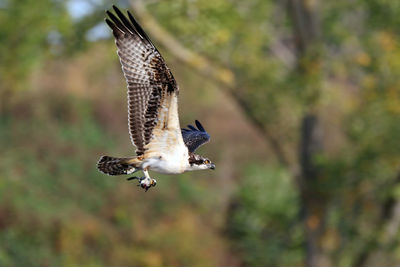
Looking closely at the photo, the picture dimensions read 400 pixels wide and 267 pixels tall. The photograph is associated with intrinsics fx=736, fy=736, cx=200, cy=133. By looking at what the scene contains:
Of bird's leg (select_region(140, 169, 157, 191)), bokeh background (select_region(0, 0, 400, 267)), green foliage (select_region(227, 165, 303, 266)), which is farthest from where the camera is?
green foliage (select_region(227, 165, 303, 266))

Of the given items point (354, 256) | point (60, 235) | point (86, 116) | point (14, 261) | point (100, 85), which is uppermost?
point (100, 85)

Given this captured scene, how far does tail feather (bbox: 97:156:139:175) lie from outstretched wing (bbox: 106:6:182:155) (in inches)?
6.9

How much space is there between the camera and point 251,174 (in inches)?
897

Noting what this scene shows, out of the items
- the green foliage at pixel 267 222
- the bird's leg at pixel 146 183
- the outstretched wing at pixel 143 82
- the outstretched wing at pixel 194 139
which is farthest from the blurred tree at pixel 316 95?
the bird's leg at pixel 146 183

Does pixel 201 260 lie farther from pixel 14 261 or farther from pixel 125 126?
pixel 125 126

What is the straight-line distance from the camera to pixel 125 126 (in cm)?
2464

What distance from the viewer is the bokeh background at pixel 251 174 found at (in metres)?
14.0

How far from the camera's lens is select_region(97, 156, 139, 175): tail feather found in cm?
641

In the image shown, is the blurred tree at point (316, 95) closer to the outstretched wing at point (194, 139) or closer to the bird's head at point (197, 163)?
the outstretched wing at point (194, 139)

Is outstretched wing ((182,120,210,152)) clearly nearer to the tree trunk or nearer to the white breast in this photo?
the white breast

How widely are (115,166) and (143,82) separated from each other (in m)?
0.80

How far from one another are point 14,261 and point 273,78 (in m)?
6.44

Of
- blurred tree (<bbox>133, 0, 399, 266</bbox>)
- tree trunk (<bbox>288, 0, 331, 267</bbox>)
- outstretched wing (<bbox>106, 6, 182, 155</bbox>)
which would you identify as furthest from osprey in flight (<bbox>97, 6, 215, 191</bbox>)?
tree trunk (<bbox>288, 0, 331, 267</bbox>)

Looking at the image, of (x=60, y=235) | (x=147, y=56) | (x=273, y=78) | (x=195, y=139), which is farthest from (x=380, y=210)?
(x=147, y=56)
